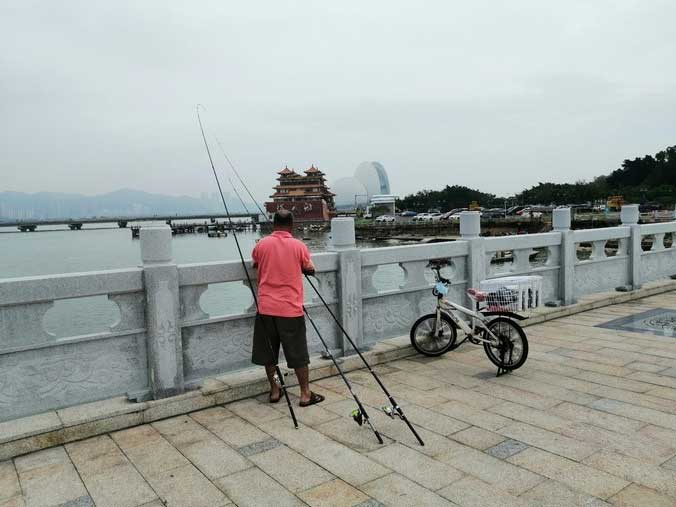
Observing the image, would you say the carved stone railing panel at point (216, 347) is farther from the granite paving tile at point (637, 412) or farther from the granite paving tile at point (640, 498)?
the granite paving tile at point (640, 498)

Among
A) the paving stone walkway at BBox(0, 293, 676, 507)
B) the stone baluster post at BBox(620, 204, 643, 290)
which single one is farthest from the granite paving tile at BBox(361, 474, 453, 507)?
the stone baluster post at BBox(620, 204, 643, 290)

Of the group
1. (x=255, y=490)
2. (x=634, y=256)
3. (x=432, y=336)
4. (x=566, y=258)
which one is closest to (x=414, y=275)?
(x=432, y=336)

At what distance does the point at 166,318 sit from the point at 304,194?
89.8 m

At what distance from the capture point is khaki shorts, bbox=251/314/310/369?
4.50 meters

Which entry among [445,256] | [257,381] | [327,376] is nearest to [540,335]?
[445,256]

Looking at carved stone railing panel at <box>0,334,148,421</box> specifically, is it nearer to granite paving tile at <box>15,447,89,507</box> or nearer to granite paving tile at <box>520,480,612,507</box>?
granite paving tile at <box>15,447,89,507</box>

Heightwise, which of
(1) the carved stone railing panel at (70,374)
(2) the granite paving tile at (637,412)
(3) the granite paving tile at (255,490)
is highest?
(1) the carved stone railing panel at (70,374)

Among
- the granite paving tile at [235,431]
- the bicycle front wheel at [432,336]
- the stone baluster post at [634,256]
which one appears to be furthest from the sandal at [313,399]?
the stone baluster post at [634,256]

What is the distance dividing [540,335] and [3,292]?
5832 mm

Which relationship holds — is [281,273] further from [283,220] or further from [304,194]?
[304,194]

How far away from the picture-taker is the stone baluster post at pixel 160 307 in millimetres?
4441

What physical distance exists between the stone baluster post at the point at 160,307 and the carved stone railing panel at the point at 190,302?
0.46ft

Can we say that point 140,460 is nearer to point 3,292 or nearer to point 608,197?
point 3,292

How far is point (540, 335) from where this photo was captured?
22.8ft
